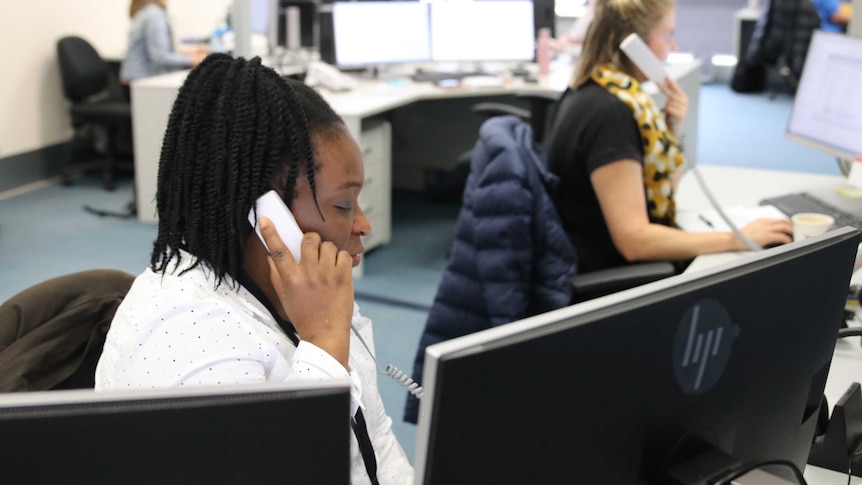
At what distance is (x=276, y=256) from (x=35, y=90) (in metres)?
4.58

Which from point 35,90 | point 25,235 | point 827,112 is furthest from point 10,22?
point 827,112

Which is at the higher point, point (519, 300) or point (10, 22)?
point (10, 22)

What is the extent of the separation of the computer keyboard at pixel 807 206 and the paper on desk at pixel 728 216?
0.13 ft

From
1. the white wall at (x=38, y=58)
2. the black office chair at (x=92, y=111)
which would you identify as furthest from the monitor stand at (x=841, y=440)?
the white wall at (x=38, y=58)

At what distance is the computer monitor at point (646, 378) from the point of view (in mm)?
604

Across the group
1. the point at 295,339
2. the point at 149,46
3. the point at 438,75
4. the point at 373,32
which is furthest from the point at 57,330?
the point at 149,46

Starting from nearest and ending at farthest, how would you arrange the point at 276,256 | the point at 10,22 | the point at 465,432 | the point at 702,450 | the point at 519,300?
the point at 465,432
the point at 702,450
the point at 276,256
the point at 519,300
the point at 10,22

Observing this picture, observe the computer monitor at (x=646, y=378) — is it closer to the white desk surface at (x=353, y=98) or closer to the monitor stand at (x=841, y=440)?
the monitor stand at (x=841, y=440)

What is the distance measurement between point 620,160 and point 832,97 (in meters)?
0.77

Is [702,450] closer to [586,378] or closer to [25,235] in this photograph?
[586,378]

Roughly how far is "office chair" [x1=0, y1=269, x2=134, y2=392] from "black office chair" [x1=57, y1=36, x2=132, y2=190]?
390 cm

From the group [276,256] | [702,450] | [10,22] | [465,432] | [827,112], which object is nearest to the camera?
[465,432]

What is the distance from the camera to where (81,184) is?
203 inches

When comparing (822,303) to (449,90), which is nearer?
(822,303)
